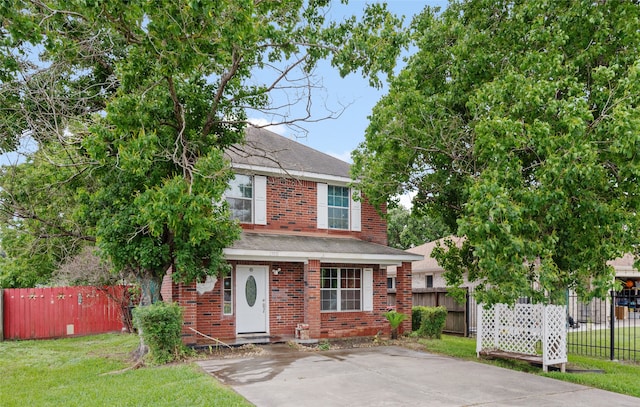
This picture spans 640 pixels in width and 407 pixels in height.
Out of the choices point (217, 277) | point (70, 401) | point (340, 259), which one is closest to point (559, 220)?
point (340, 259)

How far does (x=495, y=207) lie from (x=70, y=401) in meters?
8.09

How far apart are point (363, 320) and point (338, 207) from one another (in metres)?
3.84

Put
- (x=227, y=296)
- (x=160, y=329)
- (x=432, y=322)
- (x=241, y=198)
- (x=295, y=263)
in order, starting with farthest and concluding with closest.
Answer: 1. (x=432, y=322)
2. (x=295, y=263)
3. (x=241, y=198)
4. (x=227, y=296)
5. (x=160, y=329)

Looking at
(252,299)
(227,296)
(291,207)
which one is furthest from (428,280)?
(227,296)

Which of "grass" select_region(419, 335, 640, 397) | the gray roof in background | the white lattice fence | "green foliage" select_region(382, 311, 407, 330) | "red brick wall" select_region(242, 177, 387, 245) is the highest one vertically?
the gray roof in background

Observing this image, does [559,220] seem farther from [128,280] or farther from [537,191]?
[128,280]

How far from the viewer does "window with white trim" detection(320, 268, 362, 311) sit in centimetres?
1561

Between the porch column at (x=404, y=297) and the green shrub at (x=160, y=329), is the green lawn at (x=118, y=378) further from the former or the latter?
the porch column at (x=404, y=297)

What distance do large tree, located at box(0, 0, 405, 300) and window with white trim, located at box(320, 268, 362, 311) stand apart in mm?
4509

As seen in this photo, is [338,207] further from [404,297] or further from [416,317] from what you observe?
[416,317]

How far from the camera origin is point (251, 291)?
14.6m

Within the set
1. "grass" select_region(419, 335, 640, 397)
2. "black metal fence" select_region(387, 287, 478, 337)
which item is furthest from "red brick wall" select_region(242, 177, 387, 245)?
"grass" select_region(419, 335, 640, 397)

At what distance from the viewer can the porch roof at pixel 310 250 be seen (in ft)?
43.6

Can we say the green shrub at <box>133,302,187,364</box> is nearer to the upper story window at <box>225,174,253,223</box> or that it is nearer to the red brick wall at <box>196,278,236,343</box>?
the red brick wall at <box>196,278,236,343</box>
